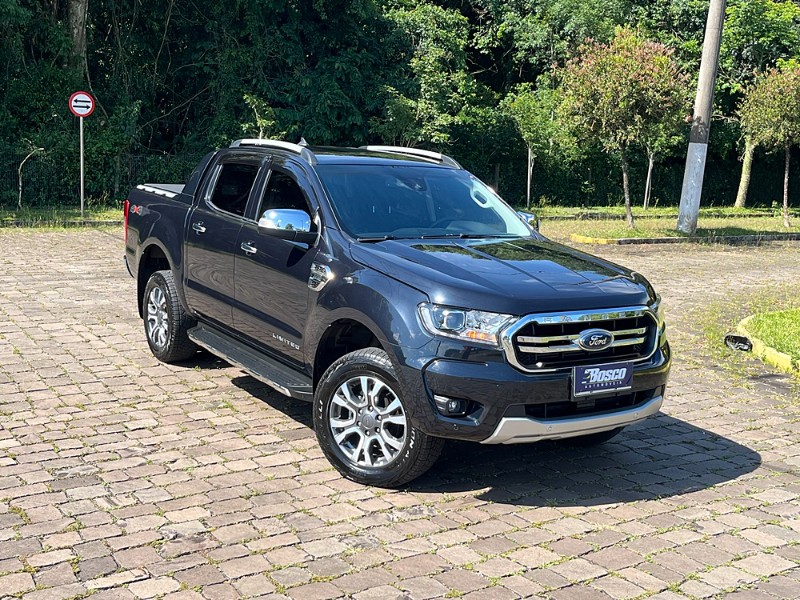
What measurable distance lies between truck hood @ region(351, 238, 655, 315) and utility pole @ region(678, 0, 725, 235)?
16895 mm

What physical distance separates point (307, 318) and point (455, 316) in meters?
1.26

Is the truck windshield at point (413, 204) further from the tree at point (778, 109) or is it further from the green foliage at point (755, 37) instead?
the green foliage at point (755, 37)

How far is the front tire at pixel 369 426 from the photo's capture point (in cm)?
546

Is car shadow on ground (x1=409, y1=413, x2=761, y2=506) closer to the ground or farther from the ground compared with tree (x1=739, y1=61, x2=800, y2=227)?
closer to the ground

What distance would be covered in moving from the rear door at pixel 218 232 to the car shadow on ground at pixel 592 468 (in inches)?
39.2

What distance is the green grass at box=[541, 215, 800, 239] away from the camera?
2196 centimetres

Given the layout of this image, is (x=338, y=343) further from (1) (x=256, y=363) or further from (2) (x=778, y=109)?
(2) (x=778, y=109)

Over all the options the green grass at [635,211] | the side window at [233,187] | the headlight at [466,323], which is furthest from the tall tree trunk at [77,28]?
the headlight at [466,323]

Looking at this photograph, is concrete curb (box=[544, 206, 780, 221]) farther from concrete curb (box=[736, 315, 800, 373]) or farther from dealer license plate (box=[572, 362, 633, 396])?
dealer license plate (box=[572, 362, 633, 396])

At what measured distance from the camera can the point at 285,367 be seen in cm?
654

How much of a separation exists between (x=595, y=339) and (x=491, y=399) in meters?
0.75

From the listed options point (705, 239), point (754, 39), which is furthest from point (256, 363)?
point (754, 39)

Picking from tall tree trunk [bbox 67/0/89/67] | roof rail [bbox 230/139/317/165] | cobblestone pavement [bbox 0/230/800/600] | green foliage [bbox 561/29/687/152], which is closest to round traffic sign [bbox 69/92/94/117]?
tall tree trunk [bbox 67/0/89/67]

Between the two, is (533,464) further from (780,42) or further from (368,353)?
(780,42)
